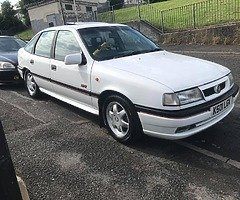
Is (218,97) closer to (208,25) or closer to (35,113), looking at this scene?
(35,113)

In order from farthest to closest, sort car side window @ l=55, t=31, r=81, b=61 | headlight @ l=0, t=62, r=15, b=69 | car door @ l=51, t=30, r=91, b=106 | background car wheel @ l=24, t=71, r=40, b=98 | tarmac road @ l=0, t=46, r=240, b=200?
headlight @ l=0, t=62, r=15, b=69, background car wheel @ l=24, t=71, r=40, b=98, car side window @ l=55, t=31, r=81, b=61, car door @ l=51, t=30, r=91, b=106, tarmac road @ l=0, t=46, r=240, b=200

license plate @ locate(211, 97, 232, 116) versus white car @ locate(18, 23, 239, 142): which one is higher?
white car @ locate(18, 23, 239, 142)

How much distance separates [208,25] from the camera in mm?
12945

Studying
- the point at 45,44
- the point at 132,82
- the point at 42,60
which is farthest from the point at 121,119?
the point at 45,44

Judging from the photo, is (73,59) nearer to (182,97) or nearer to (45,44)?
(45,44)

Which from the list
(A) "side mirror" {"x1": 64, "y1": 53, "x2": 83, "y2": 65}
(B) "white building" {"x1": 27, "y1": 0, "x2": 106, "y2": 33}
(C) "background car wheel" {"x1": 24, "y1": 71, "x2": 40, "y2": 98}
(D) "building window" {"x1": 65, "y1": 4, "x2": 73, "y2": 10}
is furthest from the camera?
(D) "building window" {"x1": 65, "y1": 4, "x2": 73, "y2": 10}

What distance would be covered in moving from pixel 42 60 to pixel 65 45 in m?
0.81

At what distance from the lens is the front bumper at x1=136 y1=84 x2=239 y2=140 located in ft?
12.4

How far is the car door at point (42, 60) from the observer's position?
595 centimetres

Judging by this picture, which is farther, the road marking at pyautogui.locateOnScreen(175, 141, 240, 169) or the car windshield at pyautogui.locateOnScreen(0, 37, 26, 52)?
the car windshield at pyautogui.locateOnScreen(0, 37, 26, 52)

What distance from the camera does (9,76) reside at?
316 inches

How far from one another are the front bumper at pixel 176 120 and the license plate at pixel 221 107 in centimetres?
5

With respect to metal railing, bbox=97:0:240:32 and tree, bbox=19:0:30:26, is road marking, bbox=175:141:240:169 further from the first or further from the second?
tree, bbox=19:0:30:26

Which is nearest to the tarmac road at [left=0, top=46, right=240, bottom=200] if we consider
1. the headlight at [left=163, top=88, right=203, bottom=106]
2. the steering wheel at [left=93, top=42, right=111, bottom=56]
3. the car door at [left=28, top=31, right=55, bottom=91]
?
the headlight at [left=163, top=88, right=203, bottom=106]
